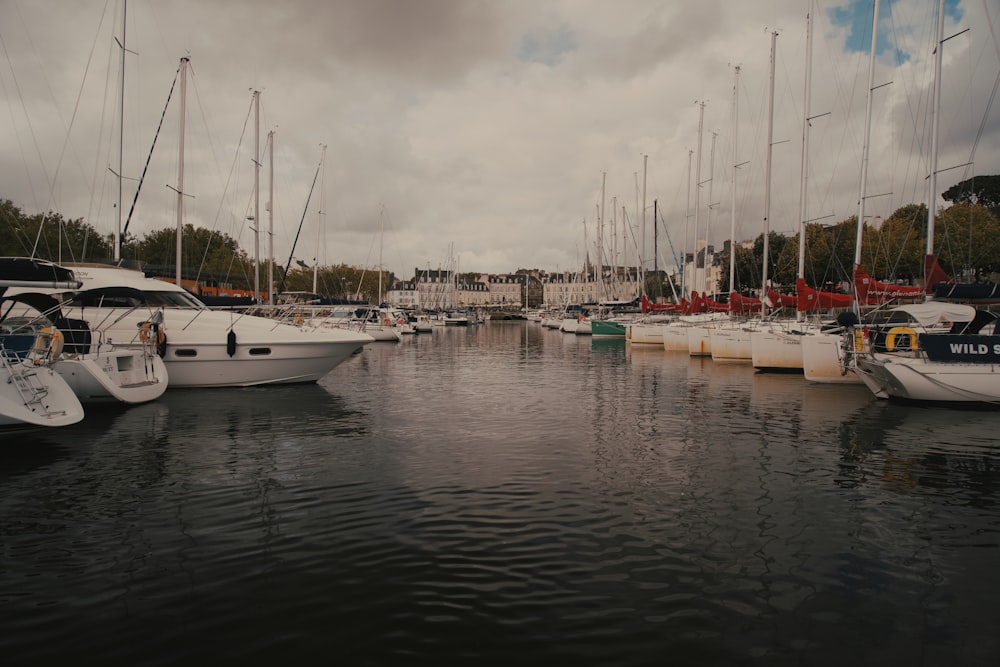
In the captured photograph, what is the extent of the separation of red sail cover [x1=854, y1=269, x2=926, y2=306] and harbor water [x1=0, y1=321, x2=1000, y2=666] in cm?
803

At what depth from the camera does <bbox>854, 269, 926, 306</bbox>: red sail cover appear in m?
23.6

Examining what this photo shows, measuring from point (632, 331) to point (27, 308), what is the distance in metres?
38.4

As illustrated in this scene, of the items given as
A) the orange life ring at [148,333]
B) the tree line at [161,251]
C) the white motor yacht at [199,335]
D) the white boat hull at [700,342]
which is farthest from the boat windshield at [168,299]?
the white boat hull at [700,342]

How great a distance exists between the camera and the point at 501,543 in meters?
8.09

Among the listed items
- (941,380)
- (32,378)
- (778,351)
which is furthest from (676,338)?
(32,378)

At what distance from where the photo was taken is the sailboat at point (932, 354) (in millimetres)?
18188

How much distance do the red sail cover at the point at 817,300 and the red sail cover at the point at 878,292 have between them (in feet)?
11.7

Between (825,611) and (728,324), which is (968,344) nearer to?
(825,611)

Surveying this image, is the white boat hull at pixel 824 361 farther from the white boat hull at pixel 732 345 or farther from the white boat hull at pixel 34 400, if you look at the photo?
the white boat hull at pixel 34 400

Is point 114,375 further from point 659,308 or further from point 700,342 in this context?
point 659,308

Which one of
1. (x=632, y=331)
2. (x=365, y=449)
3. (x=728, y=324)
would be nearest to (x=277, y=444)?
(x=365, y=449)

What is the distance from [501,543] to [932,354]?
16.4 metres

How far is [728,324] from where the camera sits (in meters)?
38.0

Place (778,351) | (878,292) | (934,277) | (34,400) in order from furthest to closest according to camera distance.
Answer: (778,351) < (878,292) < (934,277) < (34,400)
